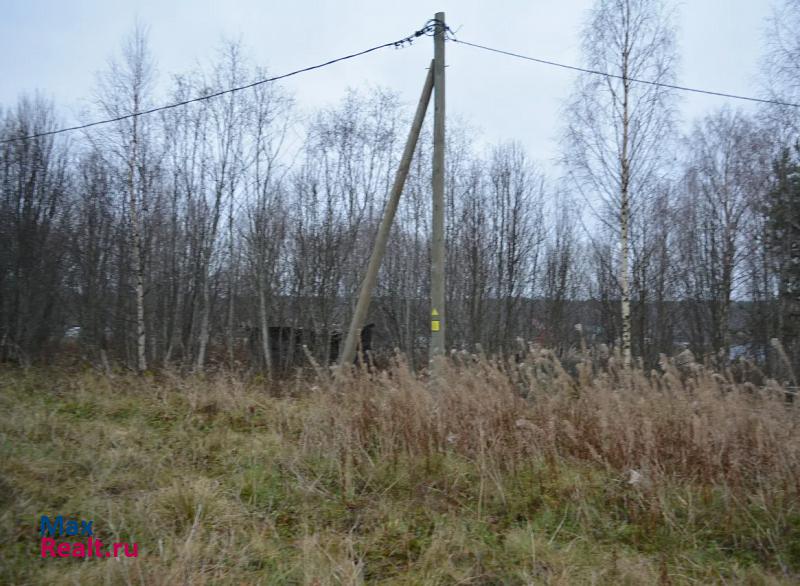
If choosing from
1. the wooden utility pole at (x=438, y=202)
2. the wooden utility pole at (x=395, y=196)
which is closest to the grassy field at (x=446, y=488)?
the wooden utility pole at (x=438, y=202)

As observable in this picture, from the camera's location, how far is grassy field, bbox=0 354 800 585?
3.10 m

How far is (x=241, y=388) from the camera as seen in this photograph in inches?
281

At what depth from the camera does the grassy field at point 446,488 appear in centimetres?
310

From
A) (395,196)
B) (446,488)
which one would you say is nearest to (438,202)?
(395,196)

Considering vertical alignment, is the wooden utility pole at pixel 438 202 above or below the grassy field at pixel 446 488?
above

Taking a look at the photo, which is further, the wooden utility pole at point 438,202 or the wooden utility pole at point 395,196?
the wooden utility pole at point 395,196

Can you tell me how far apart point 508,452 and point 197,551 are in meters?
2.61

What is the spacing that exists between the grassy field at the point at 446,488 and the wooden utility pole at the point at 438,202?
1.47 m

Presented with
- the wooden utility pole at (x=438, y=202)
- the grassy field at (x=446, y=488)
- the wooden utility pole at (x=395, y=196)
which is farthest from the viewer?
the wooden utility pole at (x=395, y=196)

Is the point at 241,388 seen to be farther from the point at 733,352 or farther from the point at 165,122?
the point at 733,352

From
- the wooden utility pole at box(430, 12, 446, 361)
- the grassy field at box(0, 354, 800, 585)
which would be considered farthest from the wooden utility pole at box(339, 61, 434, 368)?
the grassy field at box(0, 354, 800, 585)

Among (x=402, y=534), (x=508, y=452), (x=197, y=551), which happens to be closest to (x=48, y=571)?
(x=197, y=551)

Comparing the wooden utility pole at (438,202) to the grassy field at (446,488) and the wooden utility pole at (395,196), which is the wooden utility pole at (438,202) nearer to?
the wooden utility pole at (395,196)

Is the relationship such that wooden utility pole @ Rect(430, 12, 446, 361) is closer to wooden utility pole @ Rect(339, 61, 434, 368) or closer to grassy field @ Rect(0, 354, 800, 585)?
wooden utility pole @ Rect(339, 61, 434, 368)
